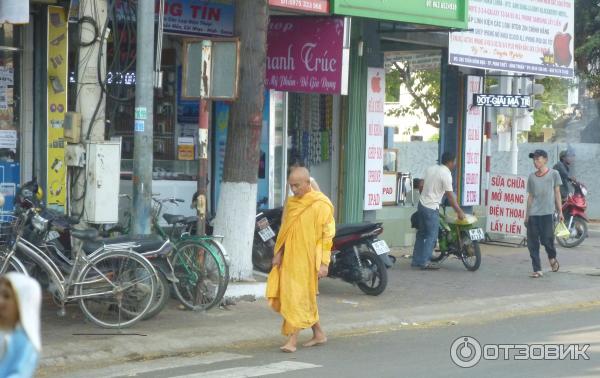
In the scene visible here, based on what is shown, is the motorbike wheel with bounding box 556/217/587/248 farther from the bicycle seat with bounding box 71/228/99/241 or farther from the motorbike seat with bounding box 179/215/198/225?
the bicycle seat with bounding box 71/228/99/241

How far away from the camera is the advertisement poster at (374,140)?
16.4 meters

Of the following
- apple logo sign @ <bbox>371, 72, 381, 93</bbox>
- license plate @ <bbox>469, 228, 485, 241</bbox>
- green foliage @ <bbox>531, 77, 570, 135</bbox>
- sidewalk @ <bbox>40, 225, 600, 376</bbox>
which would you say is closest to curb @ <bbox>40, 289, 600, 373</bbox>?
sidewalk @ <bbox>40, 225, 600, 376</bbox>

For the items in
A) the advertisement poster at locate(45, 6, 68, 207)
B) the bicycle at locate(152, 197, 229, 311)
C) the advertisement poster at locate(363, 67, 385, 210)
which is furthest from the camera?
the advertisement poster at locate(363, 67, 385, 210)

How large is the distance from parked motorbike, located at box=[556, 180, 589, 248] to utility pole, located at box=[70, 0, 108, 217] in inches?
415

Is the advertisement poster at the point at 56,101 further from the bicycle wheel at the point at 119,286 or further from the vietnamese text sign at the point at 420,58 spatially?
the vietnamese text sign at the point at 420,58

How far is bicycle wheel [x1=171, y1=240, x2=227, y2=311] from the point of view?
35.1 feet

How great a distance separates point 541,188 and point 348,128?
3.54 meters

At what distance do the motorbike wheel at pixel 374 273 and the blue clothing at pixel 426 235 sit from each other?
2464mm

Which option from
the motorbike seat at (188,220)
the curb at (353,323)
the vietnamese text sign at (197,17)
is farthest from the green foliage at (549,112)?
the motorbike seat at (188,220)

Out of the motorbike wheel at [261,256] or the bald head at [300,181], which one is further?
the motorbike wheel at [261,256]

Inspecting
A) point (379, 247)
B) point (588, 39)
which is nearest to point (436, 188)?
point (379, 247)

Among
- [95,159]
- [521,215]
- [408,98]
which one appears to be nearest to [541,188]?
[521,215]

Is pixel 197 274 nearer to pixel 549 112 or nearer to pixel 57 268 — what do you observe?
pixel 57 268

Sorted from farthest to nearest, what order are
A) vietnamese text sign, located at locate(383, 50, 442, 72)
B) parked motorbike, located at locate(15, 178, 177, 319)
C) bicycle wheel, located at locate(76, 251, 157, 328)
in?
1. vietnamese text sign, located at locate(383, 50, 442, 72)
2. parked motorbike, located at locate(15, 178, 177, 319)
3. bicycle wheel, located at locate(76, 251, 157, 328)
